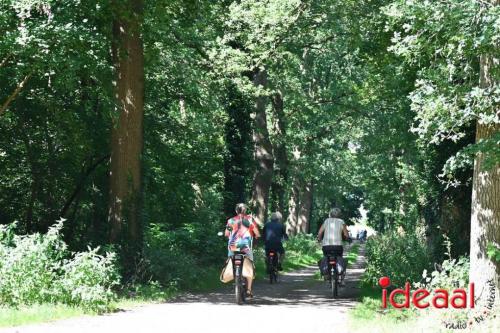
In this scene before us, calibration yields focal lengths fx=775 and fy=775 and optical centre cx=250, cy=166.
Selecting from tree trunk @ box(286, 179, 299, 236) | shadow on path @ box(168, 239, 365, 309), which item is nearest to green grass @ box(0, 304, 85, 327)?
shadow on path @ box(168, 239, 365, 309)

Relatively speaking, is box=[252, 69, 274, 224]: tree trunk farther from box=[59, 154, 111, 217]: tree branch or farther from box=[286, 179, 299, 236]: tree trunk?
box=[286, 179, 299, 236]: tree trunk

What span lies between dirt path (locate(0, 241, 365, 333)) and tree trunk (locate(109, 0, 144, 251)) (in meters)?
2.12

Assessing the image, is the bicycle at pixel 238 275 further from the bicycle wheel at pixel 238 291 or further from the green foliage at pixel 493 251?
the green foliage at pixel 493 251

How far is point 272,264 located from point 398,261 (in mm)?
4816

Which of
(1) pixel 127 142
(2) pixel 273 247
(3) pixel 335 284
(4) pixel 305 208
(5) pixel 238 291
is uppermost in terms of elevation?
(4) pixel 305 208

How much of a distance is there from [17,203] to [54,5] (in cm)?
835

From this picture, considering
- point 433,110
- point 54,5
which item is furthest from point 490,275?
point 54,5

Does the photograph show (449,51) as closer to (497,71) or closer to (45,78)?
(497,71)

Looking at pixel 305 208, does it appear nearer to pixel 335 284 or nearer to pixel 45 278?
pixel 335 284

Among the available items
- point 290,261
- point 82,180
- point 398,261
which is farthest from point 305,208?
point 398,261

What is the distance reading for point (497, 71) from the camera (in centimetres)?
1101

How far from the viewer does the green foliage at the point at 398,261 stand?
16.8 metres

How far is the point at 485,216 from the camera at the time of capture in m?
11.7

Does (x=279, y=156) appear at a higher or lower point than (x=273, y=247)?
higher
